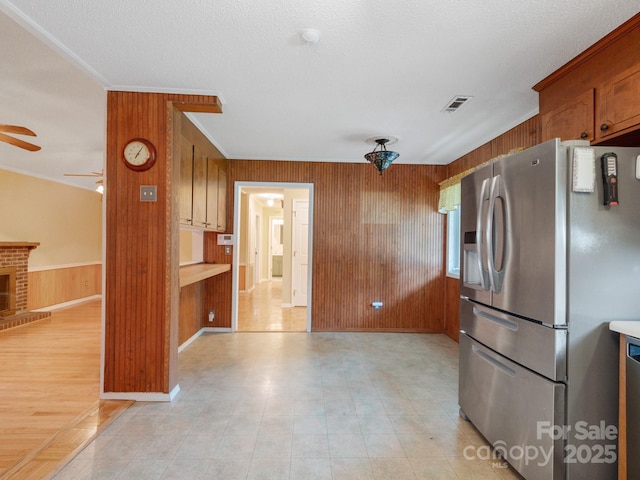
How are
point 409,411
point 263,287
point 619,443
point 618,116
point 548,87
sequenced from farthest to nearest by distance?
point 263,287 < point 409,411 < point 548,87 < point 618,116 < point 619,443

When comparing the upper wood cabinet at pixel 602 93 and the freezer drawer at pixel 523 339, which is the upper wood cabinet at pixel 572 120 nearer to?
the upper wood cabinet at pixel 602 93

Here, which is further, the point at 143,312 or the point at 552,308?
the point at 143,312

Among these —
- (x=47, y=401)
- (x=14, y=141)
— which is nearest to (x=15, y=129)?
(x=14, y=141)

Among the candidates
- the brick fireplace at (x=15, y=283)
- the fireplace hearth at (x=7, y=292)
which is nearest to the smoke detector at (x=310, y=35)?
the brick fireplace at (x=15, y=283)

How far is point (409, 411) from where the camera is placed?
97.7 inches

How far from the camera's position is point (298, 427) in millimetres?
2248

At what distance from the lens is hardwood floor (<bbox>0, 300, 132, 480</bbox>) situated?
75.5 inches

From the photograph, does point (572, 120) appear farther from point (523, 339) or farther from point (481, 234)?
point (523, 339)

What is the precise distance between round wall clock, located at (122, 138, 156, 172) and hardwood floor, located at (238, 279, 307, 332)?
9.33 ft

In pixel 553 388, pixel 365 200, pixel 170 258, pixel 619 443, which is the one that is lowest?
pixel 619 443

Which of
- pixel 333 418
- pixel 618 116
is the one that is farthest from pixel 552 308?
pixel 333 418

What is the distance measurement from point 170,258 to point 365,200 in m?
2.87

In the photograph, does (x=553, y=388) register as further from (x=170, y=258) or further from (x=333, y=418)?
(x=170, y=258)

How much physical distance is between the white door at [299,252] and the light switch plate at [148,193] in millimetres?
3844
